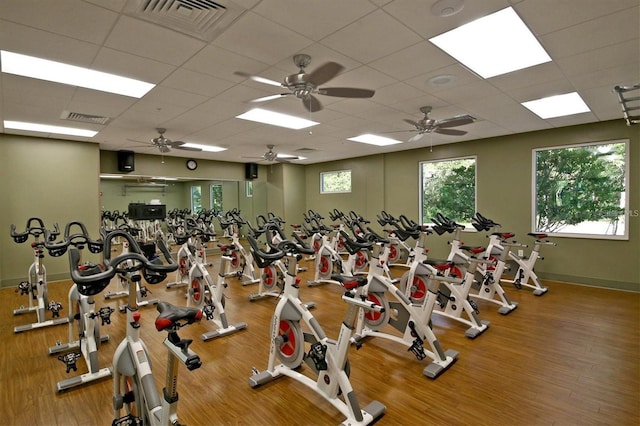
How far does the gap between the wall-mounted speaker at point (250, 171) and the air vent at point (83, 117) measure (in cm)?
497

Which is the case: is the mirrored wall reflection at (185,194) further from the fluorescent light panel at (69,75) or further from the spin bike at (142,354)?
the spin bike at (142,354)

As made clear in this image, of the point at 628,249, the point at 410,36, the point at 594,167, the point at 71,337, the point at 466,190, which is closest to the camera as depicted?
the point at 410,36

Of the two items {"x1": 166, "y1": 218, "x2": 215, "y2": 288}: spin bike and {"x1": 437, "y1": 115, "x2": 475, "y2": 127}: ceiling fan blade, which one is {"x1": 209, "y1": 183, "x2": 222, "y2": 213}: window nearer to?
{"x1": 166, "y1": 218, "x2": 215, "y2": 288}: spin bike

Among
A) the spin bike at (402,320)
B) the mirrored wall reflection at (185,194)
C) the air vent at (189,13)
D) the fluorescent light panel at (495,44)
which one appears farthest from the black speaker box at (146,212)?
the fluorescent light panel at (495,44)

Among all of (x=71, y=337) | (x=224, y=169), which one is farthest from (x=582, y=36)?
(x=224, y=169)

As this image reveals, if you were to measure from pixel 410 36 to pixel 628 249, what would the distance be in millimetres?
5211

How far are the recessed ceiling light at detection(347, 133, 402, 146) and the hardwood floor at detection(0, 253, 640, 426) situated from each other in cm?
355

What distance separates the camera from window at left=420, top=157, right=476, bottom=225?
6797mm

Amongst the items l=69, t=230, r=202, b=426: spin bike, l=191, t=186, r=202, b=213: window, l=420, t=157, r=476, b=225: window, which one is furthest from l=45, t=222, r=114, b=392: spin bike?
l=420, t=157, r=476, b=225: window

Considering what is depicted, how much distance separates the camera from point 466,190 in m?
6.86

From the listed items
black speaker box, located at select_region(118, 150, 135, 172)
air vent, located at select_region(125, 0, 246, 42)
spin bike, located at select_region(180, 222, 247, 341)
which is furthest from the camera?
black speaker box, located at select_region(118, 150, 135, 172)

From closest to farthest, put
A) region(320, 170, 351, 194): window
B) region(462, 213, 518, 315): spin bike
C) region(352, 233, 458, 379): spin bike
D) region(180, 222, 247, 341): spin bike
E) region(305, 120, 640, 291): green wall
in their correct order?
region(352, 233, 458, 379): spin bike, region(180, 222, 247, 341): spin bike, region(462, 213, 518, 315): spin bike, region(305, 120, 640, 291): green wall, region(320, 170, 351, 194): window

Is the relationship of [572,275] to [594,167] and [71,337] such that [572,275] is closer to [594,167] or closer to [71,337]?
[594,167]

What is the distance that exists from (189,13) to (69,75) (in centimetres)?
184
